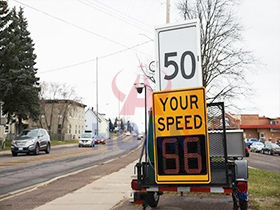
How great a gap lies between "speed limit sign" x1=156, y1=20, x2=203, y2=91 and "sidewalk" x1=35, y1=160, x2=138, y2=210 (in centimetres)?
308

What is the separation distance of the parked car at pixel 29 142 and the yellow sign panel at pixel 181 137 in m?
19.2

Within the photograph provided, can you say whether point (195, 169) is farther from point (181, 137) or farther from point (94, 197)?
A: point (94, 197)

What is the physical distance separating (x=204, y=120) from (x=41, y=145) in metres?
21.2

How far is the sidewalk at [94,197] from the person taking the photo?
685 centimetres

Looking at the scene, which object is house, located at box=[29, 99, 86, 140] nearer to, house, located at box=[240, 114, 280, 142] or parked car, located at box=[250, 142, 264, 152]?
parked car, located at box=[250, 142, 264, 152]

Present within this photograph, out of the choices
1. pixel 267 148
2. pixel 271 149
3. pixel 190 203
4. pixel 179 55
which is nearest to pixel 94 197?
pixel 190 203

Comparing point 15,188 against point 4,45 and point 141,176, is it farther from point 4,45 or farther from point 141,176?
point 4,45

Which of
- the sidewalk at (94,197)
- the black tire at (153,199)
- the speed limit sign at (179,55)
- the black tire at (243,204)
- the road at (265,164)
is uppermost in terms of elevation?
the speed limit sign at (179,55)

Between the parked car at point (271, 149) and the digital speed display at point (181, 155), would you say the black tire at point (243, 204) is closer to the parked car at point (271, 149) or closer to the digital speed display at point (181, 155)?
the digital speed display at point (181, 155)

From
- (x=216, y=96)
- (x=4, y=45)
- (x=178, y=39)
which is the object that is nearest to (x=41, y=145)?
(x=216, y=96)

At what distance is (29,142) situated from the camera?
22.4 m

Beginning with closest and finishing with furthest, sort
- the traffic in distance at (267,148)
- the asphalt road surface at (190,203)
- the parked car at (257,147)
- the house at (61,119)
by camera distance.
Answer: the asphalt road surface at (190,203) < the traffic in distance at (267,148) < the parked car at (257,147) < the house at (61,119)

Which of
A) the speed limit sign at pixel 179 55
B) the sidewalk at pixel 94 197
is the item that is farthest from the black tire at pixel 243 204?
the sidewalk at pixel 94 197

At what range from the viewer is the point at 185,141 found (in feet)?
15.3
